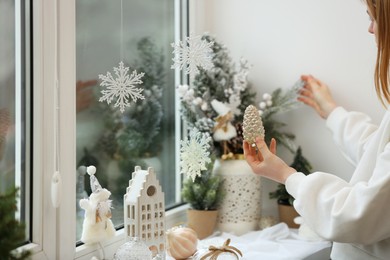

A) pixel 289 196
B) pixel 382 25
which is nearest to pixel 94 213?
pixel 289 196

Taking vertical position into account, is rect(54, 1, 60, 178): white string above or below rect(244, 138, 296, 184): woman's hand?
above

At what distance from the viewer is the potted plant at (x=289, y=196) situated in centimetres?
188

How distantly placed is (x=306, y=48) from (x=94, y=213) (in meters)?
1.02

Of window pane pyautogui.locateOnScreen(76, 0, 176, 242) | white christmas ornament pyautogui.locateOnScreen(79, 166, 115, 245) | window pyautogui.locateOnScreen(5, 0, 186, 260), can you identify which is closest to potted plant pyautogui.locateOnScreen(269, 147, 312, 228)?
window pane pyautogui.locateOnScreen(76, 0, 176, 242)

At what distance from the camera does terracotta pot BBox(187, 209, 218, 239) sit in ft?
5.89

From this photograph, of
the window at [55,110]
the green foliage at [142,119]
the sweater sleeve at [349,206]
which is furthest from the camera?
the green foliage at [142,119]

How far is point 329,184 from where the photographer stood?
130 cm

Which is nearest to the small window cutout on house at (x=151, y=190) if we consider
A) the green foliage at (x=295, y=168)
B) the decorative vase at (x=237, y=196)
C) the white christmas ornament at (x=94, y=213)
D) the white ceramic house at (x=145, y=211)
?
the white ceramic house at (x=145, y=211)

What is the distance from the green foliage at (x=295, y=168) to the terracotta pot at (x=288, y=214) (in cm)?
2

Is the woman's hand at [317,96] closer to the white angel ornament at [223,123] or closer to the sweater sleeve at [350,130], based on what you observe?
the sweater sleeve at [350,130]

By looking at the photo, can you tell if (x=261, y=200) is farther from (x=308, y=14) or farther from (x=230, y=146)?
(x=308, y=14)

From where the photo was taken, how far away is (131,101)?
1706 mm

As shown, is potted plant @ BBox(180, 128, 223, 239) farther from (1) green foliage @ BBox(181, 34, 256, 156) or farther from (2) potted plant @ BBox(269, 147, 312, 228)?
(2) potted plant @ BBox(269, 147, 312, 228)

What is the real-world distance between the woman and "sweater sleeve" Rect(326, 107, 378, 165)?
0.11ft
